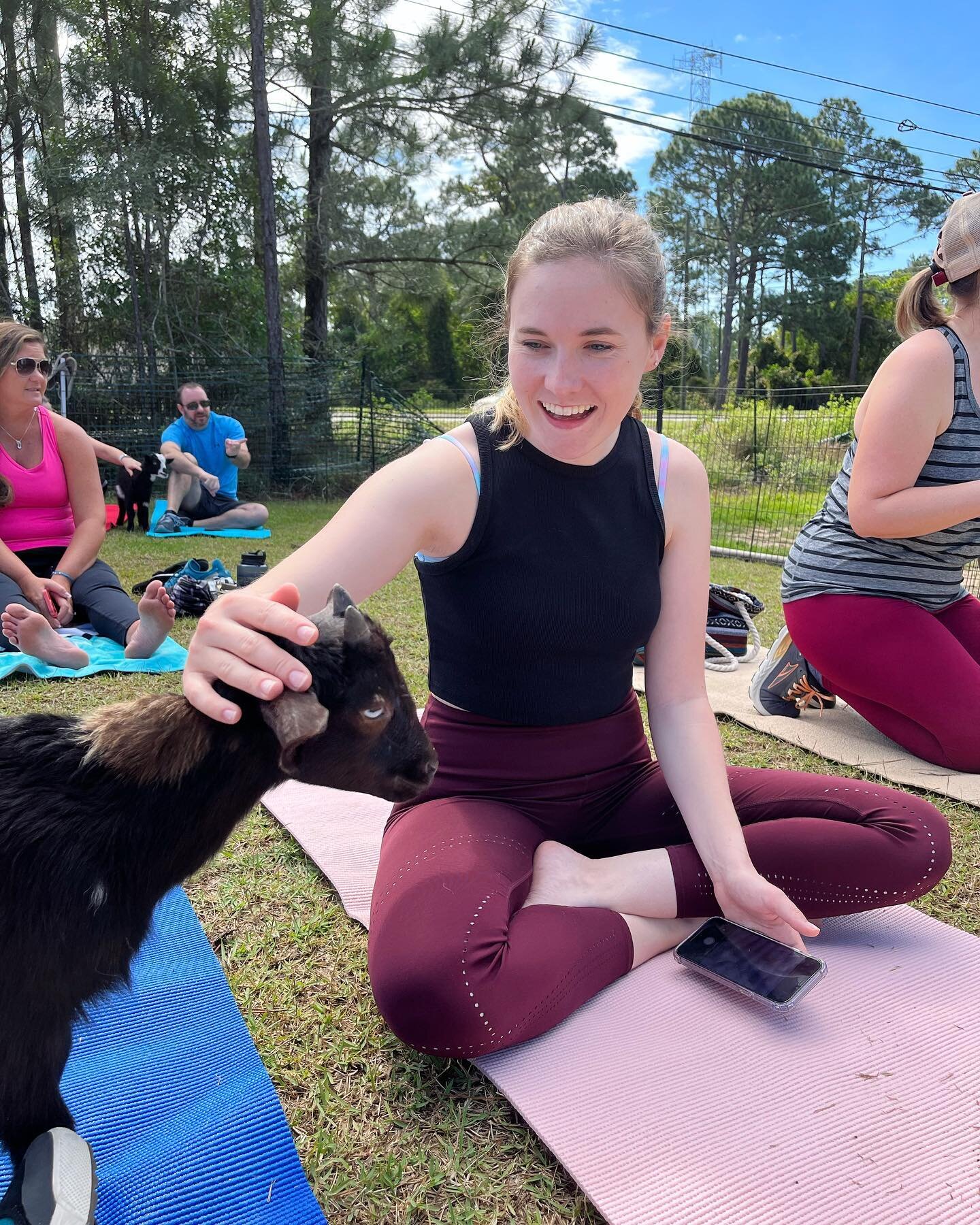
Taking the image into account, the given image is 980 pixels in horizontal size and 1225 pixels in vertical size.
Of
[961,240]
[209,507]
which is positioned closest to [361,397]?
[209,507]

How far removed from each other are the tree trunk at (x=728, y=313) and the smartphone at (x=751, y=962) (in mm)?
46915

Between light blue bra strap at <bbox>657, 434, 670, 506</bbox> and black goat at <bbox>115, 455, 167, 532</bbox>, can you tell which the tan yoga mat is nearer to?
light blue bra strap at <bbox>657, 434, 670, 506</bbox>

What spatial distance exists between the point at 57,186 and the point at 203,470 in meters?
7.23

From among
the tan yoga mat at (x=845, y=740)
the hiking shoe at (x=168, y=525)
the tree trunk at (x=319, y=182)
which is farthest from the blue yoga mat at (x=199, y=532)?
the tree trunk at (x=319, y=182)

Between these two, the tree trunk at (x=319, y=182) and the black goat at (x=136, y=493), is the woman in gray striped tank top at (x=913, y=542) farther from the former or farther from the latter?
the tree trunk at (x=319, y=182)

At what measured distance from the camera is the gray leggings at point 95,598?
19.2 ft

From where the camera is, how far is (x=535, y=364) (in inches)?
92.7

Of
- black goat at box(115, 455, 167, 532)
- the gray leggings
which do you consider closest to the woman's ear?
the gray leggings

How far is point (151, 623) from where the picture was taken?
5.30 m

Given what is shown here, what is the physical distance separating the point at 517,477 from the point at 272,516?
441 inches

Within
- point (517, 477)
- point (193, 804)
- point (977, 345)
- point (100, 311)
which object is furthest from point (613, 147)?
point (193, 804)

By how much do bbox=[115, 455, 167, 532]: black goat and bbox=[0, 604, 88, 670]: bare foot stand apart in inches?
239

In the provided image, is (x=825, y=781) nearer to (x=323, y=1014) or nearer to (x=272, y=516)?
(x=323, y=1014)

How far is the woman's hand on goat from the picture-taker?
174 centimetres
